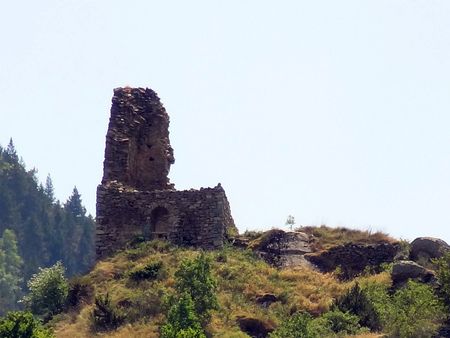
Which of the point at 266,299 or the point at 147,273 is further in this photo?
the point at 147,273

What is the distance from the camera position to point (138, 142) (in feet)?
141

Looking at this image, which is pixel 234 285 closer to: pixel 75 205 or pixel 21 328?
pixel 21 328

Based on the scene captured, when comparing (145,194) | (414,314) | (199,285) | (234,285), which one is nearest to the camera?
(414,314)

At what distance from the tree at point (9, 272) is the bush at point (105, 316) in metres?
80.5

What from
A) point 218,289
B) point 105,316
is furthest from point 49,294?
point 218,289

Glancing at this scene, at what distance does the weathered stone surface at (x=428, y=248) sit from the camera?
36.7 m

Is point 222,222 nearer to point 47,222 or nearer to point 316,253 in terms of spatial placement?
point 316,253

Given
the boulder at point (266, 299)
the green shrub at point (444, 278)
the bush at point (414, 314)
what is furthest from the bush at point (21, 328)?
the green shrub at point (444, 278)

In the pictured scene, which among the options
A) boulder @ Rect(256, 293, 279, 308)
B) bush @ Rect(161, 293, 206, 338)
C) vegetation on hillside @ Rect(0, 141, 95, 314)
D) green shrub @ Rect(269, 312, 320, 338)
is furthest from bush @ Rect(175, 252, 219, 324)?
vegetation on hillside @ Rect(0, 141, 95, 314)

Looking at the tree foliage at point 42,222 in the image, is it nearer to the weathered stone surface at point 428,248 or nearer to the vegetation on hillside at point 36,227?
the vegetation on hillside at point 36,227

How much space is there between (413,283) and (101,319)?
8383 mm

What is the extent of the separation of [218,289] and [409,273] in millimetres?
5338

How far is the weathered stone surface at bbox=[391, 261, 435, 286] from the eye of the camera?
34.8m

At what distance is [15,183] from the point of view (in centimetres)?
16125
